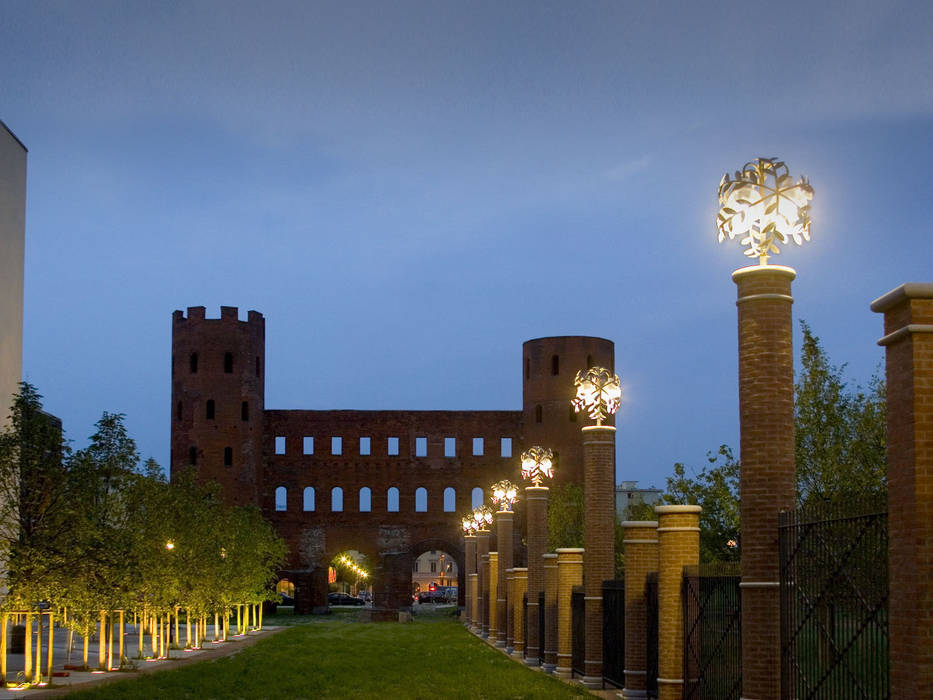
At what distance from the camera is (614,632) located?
74.0 feet

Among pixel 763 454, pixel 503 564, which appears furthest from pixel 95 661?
pixel 763 454

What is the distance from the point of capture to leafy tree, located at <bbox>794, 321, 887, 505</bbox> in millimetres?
25547

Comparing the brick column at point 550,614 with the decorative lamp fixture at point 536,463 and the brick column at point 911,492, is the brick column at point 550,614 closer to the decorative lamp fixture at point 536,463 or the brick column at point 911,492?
the decorative lamp fixture at point 536,463

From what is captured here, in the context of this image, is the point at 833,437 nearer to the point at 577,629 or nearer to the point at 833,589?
the point at 577,629

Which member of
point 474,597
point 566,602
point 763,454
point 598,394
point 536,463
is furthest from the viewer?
point 474,597

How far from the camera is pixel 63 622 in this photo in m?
26.0

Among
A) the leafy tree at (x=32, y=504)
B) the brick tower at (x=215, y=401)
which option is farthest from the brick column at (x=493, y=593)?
the brick tower at (x=215, y=401)

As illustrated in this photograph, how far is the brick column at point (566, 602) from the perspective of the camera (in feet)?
86.0

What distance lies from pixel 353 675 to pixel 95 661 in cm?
780

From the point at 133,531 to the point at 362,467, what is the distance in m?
46.6

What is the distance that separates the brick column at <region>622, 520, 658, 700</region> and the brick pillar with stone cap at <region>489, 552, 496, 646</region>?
65.1 ft

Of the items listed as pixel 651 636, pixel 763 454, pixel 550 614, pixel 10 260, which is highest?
pixel 10 260

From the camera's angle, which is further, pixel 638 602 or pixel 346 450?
pixel 346 450

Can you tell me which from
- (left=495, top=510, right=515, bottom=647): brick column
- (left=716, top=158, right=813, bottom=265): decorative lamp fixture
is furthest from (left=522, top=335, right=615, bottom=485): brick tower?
(left=716, top=158, right=813, bottom=265): decorative lamp fixture
